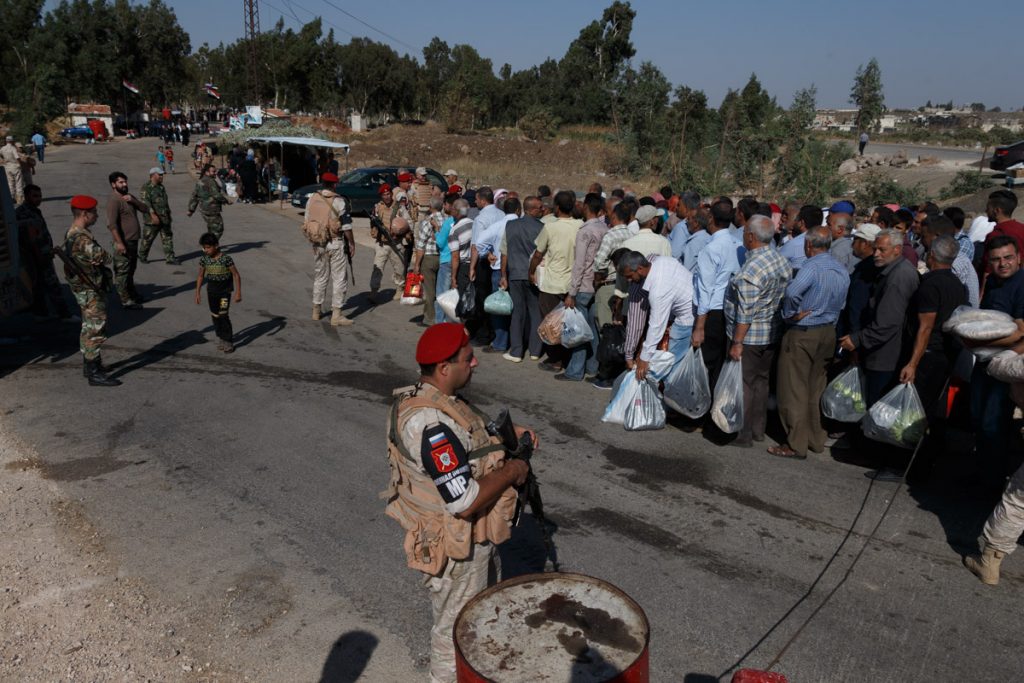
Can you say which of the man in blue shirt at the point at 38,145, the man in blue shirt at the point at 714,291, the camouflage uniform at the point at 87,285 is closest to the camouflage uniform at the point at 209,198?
the camouflage uniform at the point at 87,285

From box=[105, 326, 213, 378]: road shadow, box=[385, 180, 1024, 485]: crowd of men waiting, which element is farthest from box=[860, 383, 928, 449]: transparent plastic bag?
box=[105, 326, 213, 378]: road shadow

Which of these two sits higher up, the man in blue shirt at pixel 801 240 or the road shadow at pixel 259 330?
the man in blue shirt at pixel 801 240

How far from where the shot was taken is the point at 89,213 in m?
7.91

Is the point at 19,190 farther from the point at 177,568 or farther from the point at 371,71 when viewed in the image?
the point at 371,71

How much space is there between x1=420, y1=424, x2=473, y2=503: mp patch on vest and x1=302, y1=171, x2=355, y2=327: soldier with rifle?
7733 millimetres

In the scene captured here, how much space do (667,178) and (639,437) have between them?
2435 centimetres

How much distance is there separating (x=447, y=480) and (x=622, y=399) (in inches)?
164

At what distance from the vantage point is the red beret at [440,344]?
2.97 meters

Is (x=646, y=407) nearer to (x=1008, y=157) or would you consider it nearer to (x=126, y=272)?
(x=126, y=272)

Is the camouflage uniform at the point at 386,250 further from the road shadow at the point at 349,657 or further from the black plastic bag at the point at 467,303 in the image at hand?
the road shadow at the point at 349,657

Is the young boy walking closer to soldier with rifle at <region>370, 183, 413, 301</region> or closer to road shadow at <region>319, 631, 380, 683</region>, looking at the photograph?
soldier with rifle at <region>370, 183, 413, 301</region>

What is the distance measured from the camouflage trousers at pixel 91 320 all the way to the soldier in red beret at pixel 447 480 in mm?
5859

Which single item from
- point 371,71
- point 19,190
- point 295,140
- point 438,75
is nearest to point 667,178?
point 295,140

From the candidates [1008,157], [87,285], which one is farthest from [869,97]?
[87,285]
